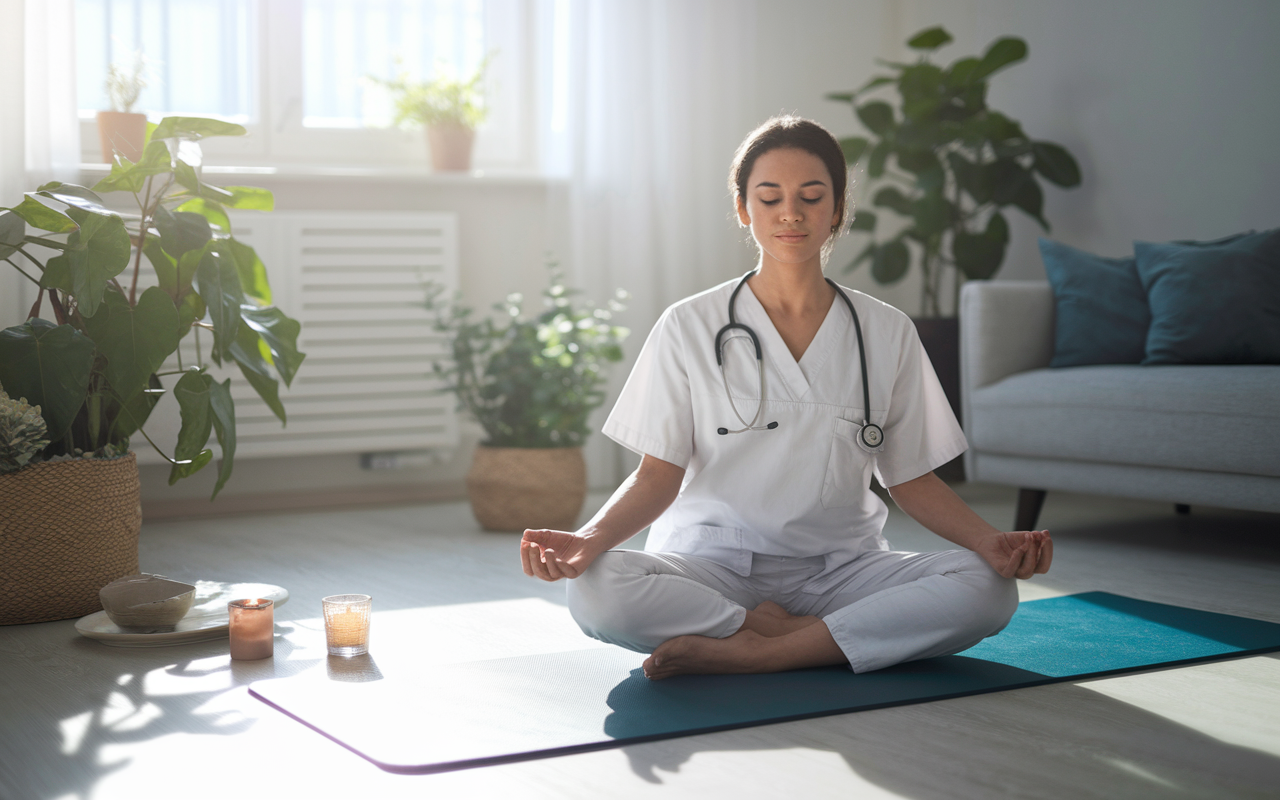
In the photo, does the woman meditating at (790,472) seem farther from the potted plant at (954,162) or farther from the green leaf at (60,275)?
the potted plant at (954,162)

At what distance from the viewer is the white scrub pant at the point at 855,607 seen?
5.14ft

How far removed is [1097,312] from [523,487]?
149cm

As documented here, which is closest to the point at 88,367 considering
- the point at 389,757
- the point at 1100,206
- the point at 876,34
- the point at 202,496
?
the point at 389,757

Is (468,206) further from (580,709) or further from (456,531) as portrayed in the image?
(580,709)

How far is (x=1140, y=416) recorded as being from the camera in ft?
8.54

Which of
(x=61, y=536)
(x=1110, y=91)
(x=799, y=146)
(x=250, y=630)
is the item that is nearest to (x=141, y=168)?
(x=61, y=536)

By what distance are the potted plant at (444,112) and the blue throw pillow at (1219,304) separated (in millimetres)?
1967

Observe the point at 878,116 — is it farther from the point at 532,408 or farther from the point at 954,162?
the point at 532,408

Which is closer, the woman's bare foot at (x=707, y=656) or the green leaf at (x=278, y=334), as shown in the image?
the woman's bare foot at (x=707, y=656)

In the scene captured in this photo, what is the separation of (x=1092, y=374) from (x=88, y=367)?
2090 mm

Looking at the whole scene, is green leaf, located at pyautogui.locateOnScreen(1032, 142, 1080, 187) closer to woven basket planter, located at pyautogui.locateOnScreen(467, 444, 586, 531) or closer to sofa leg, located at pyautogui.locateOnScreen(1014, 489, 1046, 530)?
sofa leg, located at pyautogui.locateOnScreen(1014, 489, 1046, 530)

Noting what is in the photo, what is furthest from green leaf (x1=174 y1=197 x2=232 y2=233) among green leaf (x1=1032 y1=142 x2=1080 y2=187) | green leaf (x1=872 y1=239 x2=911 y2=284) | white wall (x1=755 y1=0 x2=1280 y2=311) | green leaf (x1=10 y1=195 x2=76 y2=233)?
green leaf (x1=1032 y1=142 x2=1080 y2=187)

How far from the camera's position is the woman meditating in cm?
160

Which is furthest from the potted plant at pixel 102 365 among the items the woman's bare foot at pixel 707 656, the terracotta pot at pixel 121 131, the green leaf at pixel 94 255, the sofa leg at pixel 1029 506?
the sofa leg at pixel 1029 506
